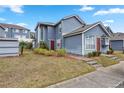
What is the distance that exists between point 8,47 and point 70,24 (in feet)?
36.2

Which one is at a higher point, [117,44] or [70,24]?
[70,24]

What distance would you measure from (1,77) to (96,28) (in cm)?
1358

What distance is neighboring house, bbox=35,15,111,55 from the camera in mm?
18906

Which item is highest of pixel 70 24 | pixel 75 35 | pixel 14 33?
pixel 14 33

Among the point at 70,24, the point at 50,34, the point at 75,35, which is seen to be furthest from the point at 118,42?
the point at 75,35

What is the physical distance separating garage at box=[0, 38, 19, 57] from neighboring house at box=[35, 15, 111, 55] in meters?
7.26

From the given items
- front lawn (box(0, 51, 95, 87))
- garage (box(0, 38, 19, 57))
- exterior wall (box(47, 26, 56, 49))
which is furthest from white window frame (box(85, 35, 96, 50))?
exterior wall (box(47, 26, 56, 49))

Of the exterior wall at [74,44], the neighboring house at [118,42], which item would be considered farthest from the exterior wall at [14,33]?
the exterior wall at [74,44]

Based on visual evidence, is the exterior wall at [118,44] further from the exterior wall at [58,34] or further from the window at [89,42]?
the window at [89,42]

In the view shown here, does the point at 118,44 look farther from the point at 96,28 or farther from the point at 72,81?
the point at 72,81

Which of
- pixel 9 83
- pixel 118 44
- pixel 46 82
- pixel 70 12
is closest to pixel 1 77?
pixel 9 83

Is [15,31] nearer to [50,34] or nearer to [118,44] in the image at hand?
[50,34]

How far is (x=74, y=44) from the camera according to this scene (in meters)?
20.2
